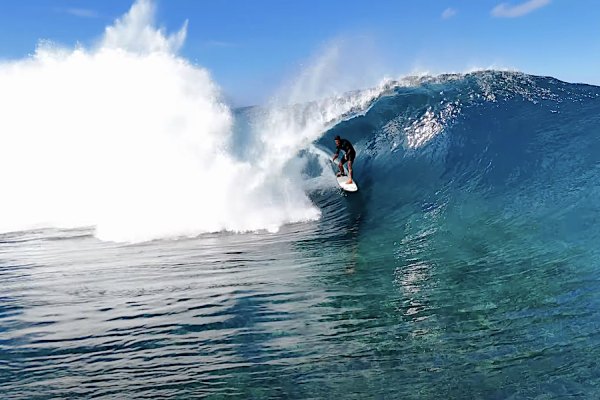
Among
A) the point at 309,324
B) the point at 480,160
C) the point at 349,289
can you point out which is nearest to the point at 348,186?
the point at 480,160

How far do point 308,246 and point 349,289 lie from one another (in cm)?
341

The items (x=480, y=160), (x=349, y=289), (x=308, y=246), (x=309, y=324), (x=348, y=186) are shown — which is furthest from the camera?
(x=480, y=160)

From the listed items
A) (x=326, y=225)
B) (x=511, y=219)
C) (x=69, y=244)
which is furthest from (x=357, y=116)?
(x=69, y=244)

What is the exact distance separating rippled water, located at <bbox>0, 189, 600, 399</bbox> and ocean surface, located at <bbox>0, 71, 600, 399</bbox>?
3 centimetres

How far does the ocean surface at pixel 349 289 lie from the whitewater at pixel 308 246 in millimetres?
37

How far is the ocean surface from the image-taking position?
4.91m

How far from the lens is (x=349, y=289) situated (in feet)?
25.3

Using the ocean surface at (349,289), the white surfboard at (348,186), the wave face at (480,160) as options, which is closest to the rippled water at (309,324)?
the ocean surface at (349,289)

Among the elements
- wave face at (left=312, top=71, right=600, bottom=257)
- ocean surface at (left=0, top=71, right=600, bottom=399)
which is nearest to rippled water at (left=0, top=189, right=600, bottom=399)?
ocean surface at (left=0, top=71, right=600, bottom=399)

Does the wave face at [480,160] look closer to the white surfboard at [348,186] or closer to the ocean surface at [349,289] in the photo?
the ocean surface at [349,289]

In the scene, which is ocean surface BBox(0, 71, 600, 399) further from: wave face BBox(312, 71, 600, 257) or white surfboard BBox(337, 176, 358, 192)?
white surfboard BBox(337, 176, 358, 192)

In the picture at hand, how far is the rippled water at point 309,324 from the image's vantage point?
15.7 ft

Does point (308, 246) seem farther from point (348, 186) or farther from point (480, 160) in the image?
point (480, 160)

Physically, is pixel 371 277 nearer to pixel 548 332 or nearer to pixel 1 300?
pixel 548 332
